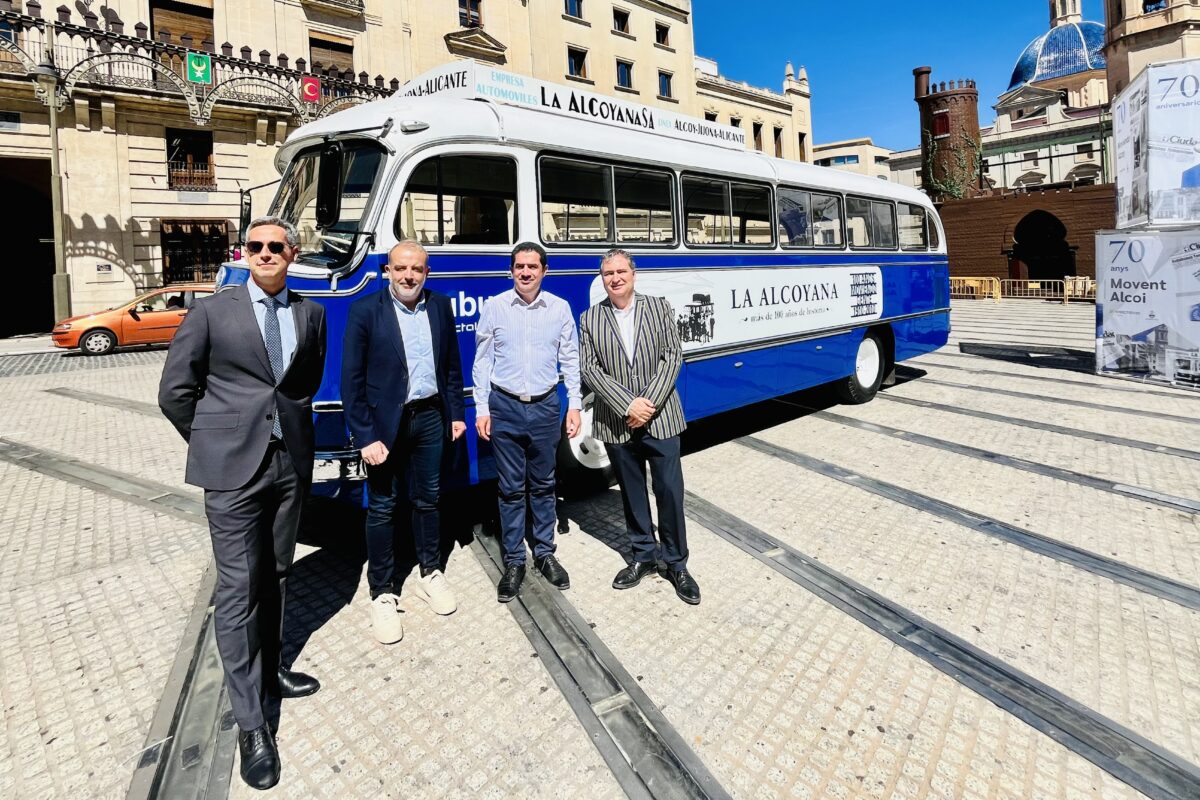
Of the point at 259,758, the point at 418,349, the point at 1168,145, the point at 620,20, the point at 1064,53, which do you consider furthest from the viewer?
the point at 1064,53

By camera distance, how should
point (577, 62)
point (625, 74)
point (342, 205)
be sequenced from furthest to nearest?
point (625, 74) → point (577, 62) → point (342, 205)

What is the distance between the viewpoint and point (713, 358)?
270 inches

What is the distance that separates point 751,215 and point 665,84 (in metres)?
33.3

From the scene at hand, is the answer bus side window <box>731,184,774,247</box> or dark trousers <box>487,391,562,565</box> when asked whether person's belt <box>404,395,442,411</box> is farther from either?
bus side window <box>731,184,774,247</box>

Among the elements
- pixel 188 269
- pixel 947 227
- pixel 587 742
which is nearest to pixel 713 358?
pixel 587 742

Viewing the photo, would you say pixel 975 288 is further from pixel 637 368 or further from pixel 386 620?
pixel 386 620

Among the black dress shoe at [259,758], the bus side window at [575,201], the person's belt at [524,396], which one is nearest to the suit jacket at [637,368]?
the person's belt at [524,396]

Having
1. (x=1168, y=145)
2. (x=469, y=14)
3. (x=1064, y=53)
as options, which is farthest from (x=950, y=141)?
(x=1064, y=53)

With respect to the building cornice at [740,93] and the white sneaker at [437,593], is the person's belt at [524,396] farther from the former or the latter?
the building cornice at [740,93]

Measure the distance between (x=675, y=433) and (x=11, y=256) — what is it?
2981 centimetres

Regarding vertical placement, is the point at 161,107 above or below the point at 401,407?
above

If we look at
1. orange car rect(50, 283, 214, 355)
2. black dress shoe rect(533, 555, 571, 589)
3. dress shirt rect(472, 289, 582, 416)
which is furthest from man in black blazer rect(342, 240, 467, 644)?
orange car rect(50, 283, 214, 355)

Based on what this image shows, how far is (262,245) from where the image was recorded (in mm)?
2713

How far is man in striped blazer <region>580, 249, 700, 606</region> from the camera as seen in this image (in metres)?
3.95
